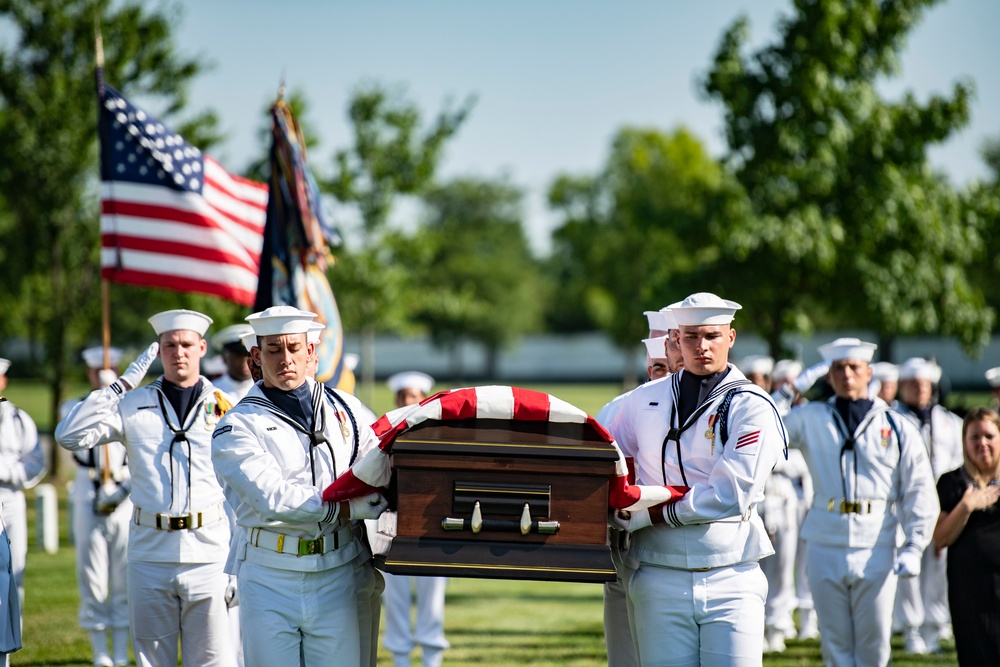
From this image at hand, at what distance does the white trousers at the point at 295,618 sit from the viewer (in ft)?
14.9

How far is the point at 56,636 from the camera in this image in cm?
941

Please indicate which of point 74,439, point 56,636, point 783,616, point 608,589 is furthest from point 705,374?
point 56,636

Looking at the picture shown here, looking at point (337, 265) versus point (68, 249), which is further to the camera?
point (337, 265)

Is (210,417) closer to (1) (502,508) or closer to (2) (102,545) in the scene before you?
(1) (502,508)

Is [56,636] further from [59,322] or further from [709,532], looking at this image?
[59,322]

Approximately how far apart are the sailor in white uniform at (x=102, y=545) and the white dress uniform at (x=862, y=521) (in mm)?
5657

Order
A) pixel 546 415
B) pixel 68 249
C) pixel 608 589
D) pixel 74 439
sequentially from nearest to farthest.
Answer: pixel 546 415
pixel 608 589
pixel 74 439
pixel 68 249

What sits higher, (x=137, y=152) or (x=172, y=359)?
(x=137, y=152)

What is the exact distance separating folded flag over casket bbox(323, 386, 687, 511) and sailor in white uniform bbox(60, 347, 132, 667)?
498cm

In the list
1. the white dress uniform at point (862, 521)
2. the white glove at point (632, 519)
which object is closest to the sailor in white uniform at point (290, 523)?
the white glove at point (632, 519)

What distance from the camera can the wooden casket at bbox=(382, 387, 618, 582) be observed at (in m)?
4.05

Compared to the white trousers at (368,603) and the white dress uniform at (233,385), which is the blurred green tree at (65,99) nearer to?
the white dress uniform at (233,385)

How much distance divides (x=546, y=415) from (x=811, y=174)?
10910 mm

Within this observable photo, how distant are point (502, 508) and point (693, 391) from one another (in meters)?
1.15
